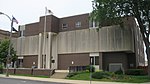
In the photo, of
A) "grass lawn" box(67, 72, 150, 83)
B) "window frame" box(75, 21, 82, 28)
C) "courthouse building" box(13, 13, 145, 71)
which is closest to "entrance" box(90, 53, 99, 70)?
"courthouse building" box(13, 13, 145, 71)

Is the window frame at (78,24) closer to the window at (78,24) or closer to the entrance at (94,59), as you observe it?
the window at (78,24)

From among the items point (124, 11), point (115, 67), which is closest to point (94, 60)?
point (115, 67)

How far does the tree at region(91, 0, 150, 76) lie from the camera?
32.1 meters

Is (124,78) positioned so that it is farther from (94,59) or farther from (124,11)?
(94,59)

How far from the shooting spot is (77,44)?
43.3 metres

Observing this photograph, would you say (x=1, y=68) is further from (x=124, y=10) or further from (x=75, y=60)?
(x=124, y=10)

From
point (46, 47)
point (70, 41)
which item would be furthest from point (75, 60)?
point (46, 47)

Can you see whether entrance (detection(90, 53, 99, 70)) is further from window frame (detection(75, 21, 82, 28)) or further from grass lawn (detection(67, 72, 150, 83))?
grass lawn (detection(67, 72, 150, 83))

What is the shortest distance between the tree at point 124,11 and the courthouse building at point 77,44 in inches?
118

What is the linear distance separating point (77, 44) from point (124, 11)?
42.9 ft

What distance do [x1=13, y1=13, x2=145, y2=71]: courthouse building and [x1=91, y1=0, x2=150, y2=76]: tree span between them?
300 cm

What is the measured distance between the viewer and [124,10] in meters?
33.3

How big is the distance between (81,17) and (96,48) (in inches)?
329

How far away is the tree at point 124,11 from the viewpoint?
105ft
